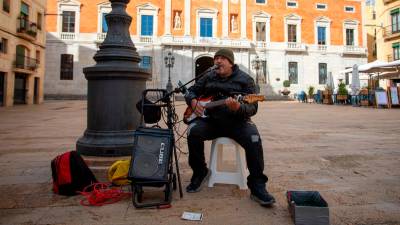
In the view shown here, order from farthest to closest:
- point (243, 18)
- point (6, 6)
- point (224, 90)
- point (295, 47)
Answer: point (295, 47), point (243, 18), point (6, 6), point (224, 90)

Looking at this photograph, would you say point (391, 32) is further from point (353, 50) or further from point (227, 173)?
point (227, 173)

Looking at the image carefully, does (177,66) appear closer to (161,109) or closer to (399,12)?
(399,12)

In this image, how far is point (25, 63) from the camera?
66.3ft

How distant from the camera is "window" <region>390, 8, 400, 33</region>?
2702 cm

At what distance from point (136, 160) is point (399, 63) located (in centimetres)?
1718

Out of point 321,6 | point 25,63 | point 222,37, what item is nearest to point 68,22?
point 25,63

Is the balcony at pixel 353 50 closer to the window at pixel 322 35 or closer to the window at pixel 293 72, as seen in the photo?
the window at pixel 322 35

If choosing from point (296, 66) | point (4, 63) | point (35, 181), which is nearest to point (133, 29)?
point (4, 63)

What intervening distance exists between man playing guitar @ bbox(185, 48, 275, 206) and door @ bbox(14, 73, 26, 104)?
20883 mm

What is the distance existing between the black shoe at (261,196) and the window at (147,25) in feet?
97.5

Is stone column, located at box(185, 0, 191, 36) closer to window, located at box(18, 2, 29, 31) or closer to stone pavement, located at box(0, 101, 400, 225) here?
window, located at box(18, 2, 29, 31)

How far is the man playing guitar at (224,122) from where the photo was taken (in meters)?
2.80

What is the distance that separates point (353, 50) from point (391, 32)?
6694 mm

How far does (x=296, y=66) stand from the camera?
3322cm
